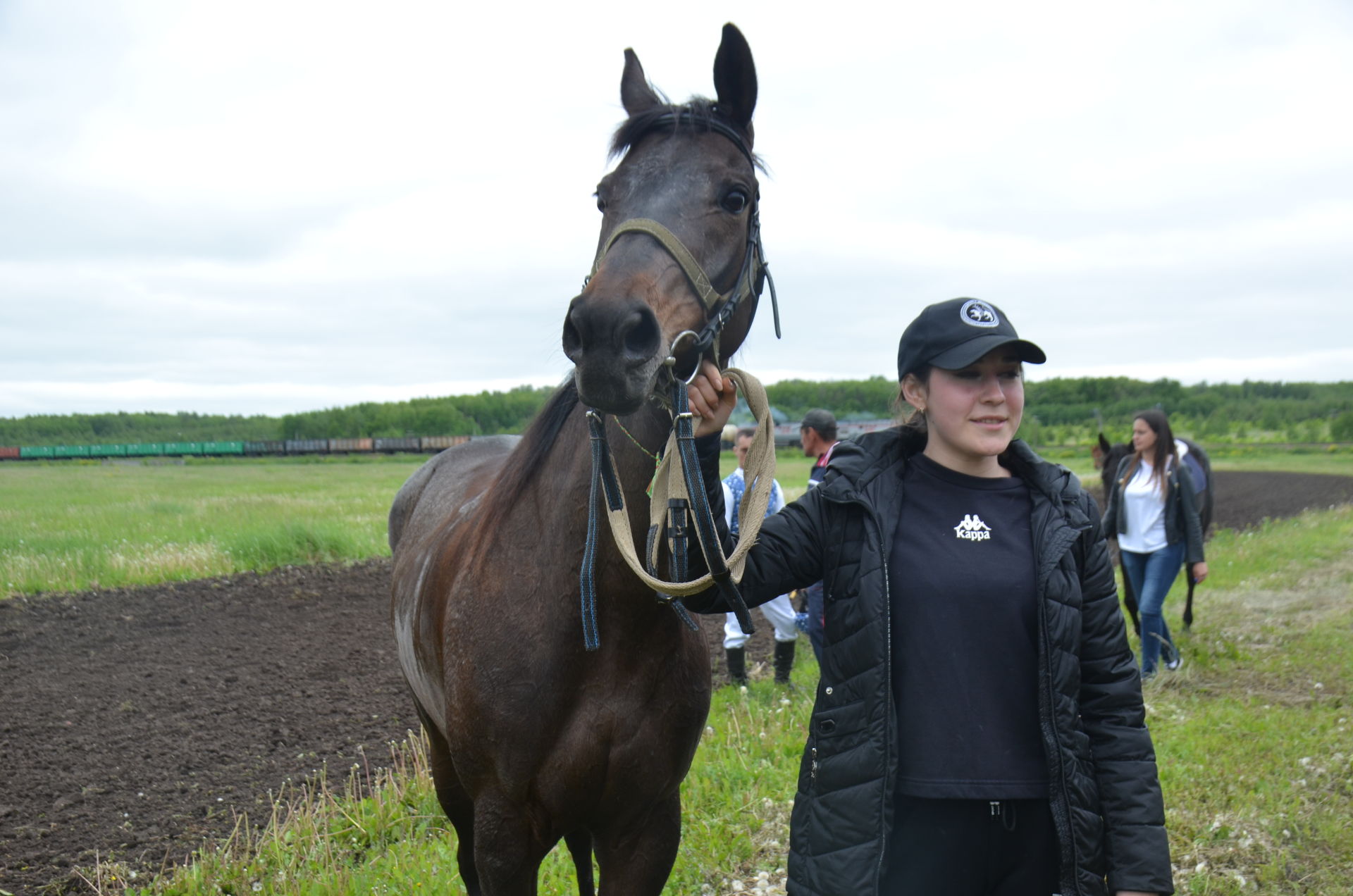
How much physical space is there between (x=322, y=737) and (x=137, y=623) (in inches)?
202

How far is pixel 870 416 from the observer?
77875 millimetres

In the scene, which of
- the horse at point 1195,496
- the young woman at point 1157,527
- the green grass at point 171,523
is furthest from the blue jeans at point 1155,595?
the green grass at point 171,523

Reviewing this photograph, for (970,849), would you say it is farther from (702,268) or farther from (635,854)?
(702,268)

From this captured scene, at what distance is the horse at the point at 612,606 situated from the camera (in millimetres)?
2154

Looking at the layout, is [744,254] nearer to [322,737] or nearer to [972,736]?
[972,736]

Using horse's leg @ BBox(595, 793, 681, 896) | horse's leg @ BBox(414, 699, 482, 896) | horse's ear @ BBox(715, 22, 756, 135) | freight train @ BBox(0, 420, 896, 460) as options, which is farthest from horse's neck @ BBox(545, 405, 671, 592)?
freight train @ BBox(0, 420, 896, 460)

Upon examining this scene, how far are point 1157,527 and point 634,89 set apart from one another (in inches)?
258

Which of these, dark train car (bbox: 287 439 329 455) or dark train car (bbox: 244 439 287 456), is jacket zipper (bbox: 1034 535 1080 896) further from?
dark train car (bbox: 244 439 287 456)

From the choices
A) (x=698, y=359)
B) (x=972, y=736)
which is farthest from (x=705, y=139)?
(x=972, y=736)

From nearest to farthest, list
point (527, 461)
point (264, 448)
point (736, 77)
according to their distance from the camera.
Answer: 1. point (736, 77)
2. point (527, 461)
3. point (264, 448)

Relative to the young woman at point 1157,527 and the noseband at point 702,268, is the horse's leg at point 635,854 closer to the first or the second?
the noseband at point 702,268

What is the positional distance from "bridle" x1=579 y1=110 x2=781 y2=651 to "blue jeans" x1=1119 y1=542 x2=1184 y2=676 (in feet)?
20.8

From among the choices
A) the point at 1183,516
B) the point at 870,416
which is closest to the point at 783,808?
the point at 1183,516

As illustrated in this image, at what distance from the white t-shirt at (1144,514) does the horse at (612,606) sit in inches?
240
